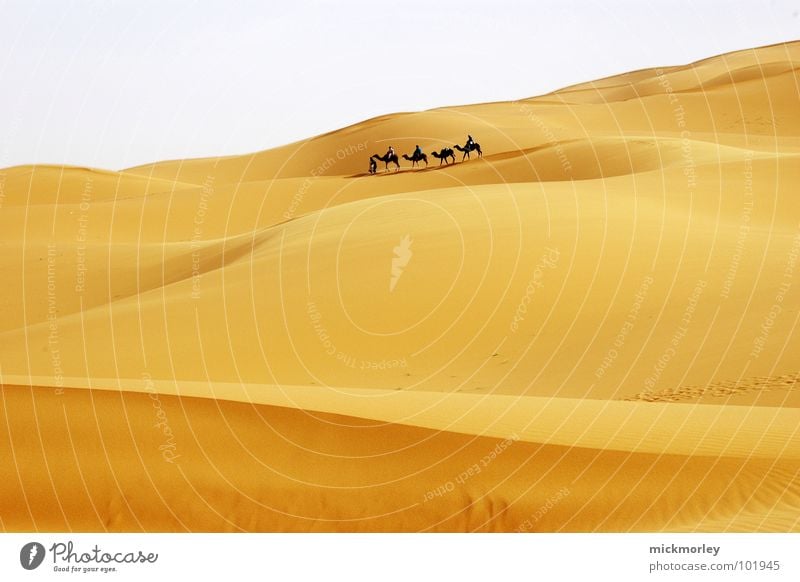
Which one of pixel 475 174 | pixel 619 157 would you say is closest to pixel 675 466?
pixel 619 157

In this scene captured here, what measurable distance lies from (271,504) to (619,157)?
2890 centimetres

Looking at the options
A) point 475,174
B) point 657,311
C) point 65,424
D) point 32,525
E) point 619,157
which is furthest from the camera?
point 475,174

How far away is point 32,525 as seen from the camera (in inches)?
377

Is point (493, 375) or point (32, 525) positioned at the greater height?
point (493, 375)

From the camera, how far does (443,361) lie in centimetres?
1789

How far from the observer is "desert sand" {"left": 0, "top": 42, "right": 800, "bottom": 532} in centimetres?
983

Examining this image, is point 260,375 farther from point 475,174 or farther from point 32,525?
point 475,174
